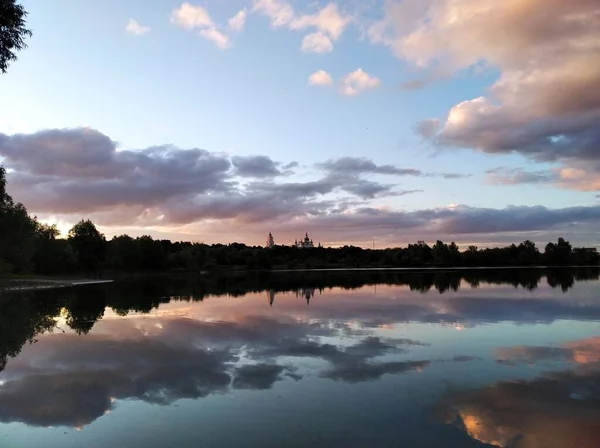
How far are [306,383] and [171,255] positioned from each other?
4954 inches

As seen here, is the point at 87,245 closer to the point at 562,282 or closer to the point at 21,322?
the point at 21,322

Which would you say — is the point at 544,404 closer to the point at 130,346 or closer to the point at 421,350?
the point at 421,350

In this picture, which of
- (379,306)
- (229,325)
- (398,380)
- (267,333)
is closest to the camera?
(398,380)

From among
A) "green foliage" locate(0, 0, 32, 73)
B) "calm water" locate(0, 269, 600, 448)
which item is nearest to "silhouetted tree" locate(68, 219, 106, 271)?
"calm water" locate(0, 269, 600, 448)

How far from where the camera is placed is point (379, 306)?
100ft

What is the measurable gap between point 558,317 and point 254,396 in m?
18.9

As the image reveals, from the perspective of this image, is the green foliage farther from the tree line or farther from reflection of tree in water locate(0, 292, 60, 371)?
the tree line

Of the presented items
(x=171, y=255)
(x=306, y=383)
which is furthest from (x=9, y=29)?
(x=171, y=255)

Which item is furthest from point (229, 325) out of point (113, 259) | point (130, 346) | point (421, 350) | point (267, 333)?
point (113, 259)

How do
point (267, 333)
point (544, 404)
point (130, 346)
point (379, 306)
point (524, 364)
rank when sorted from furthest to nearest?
1. point (379, 306)
2. point (267, 333)
3. point (130, 346)
4. point (524, 364)
5. point (544, 404)

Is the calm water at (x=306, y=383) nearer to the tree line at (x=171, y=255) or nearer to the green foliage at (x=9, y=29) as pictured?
the green foliage at (x=9, y=29)

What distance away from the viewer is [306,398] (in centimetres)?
1034

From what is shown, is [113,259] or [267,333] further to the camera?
[113,259]

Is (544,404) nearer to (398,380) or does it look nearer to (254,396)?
(398,380)
